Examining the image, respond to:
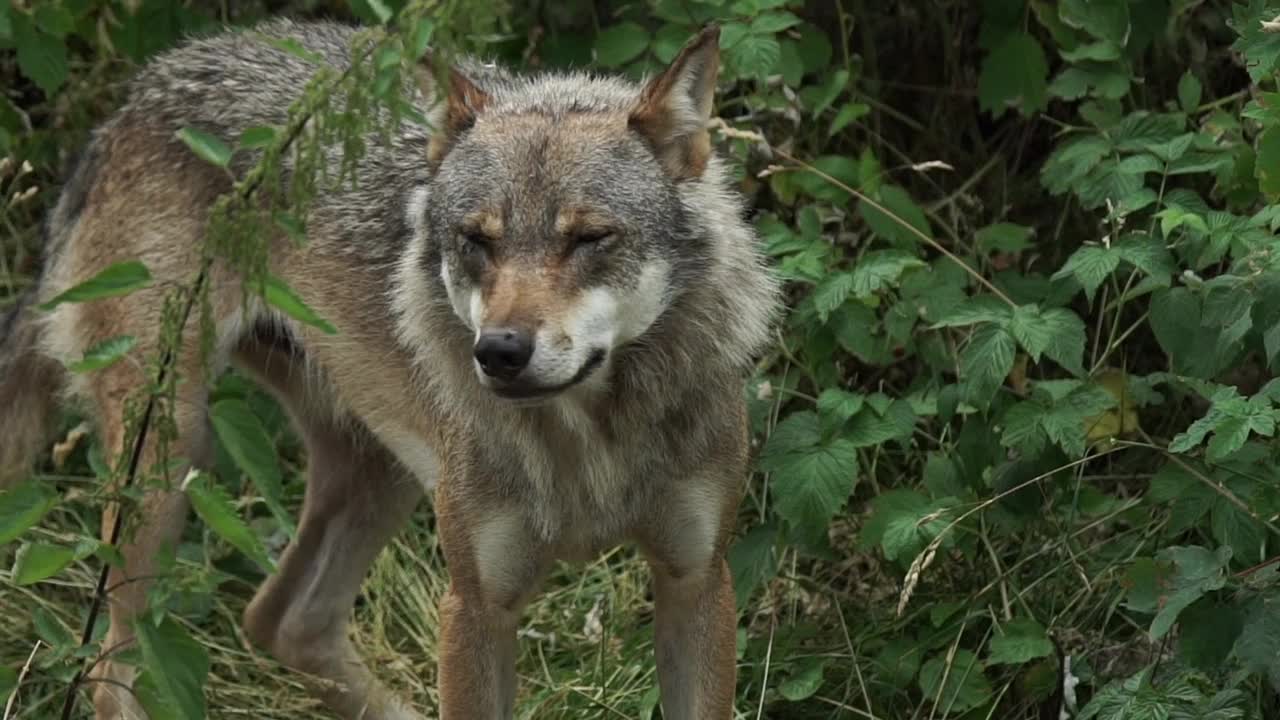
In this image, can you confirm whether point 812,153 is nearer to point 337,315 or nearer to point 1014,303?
point 1014,303

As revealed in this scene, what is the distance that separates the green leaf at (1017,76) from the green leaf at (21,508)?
3426mm

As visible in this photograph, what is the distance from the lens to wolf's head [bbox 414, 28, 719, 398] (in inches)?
164

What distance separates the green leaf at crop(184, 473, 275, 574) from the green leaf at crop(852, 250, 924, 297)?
6.86 feet

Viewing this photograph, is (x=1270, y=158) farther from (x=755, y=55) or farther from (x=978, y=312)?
(x=755, y=55)

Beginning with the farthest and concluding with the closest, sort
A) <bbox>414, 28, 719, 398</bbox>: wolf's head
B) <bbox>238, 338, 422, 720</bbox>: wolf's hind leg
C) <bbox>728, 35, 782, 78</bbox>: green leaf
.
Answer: <bbox>238, 338, 422, 720</bbox>: wolf's hind leg < <bbox>728, 35, 782, 78</bbox>: green leaf < <bbox>414, 28, 719, 398</bbox>: wolf's head

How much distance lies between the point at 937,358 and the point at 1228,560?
1310mm

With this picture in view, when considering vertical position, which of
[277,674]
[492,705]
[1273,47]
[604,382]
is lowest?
[277,674]

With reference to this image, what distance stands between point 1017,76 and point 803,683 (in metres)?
2.00

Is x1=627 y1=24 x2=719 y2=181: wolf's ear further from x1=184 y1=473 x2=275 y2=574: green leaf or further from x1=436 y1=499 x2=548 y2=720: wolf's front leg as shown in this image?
x1=184 y1=473 x2=275 y2=574: green leaf

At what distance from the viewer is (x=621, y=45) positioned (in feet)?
19.4

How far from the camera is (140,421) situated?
11.8 feet

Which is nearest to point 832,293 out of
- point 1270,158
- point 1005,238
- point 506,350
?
point 1005,238

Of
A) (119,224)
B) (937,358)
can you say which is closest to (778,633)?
(937,358)

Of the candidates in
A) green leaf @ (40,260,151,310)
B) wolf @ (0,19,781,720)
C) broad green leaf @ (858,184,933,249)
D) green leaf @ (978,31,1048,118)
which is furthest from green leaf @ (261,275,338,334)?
green leaf @ (978,31,1048,118)
